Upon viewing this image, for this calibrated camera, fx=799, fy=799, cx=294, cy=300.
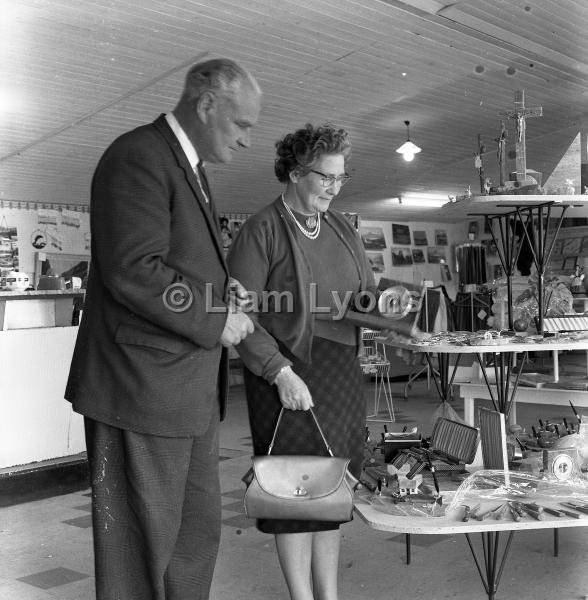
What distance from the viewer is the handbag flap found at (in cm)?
221

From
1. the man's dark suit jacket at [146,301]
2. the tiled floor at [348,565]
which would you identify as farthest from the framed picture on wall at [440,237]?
the man's dark suit jacket at [146,301]

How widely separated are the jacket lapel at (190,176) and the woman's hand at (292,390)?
0.54 metres

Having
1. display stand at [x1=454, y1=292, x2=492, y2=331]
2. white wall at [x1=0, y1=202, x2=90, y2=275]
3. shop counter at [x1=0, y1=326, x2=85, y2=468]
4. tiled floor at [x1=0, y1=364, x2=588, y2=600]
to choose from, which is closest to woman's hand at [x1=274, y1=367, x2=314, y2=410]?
tiled floor at [x1=0, y1=364, x2=588, y2=600]

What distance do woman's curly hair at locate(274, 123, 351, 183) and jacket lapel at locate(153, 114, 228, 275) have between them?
0.63 m

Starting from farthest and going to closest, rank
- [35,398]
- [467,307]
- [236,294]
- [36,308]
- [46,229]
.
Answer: [467,307] → [46,229] → [36,308] → [35,398] → [236,294]

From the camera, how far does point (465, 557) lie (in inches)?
130

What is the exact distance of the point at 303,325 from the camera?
7.50ft

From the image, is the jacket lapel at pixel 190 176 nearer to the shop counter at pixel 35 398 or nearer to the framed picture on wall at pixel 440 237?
the shop counter at pixel 35 398

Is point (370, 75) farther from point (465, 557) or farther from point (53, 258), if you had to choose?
point (465, 557)

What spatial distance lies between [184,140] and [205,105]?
0.09 metres

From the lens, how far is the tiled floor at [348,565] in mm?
2977

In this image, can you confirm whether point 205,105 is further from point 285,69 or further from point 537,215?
point 285,69

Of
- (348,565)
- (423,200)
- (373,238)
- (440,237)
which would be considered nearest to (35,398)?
(348,565)

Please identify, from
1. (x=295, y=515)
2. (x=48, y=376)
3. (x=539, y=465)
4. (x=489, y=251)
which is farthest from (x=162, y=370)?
(x=489, y=251)
